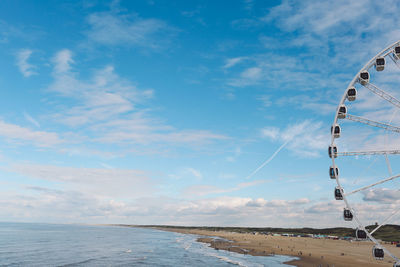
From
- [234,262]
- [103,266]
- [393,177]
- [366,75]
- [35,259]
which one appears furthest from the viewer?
[35,259]

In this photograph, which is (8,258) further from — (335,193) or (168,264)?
Answer: (335,193)

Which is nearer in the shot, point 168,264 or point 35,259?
point 168,264

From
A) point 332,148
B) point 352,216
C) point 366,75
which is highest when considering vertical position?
point 366,75

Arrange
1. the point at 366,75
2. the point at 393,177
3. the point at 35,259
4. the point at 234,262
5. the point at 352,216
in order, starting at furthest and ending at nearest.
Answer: the point at 35,259
the point at 234,262
the point at 366,75
the point at 352,216
the point at 393,177

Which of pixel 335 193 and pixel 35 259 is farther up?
pixel 335 193

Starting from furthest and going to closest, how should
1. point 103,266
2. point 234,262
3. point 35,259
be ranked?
point 35,259
point 234,262
point 103,266

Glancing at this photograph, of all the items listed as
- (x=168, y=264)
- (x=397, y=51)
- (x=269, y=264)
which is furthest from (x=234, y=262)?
(x=397, y=51)

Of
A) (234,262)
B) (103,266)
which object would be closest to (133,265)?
(103,266)

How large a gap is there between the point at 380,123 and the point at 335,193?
832cm

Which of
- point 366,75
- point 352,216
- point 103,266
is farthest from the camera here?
point 103,266

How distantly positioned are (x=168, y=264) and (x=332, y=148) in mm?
42485

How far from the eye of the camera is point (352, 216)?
32.5 m

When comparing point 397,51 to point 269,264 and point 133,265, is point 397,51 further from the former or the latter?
point 133,265

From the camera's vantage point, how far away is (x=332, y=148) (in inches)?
1409
